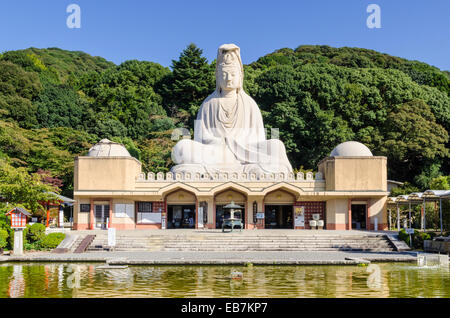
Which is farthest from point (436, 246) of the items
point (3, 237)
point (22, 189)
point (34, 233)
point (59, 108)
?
point (59, 108)

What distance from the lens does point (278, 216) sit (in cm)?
3033

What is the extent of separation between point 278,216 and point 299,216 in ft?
4.43

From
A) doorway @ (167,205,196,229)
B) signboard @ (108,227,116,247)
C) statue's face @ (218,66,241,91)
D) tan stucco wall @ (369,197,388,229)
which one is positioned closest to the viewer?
signboard @ (108,227,116,247)

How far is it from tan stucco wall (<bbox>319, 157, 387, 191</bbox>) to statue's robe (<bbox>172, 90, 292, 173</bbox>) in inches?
135

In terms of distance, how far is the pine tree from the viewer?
53.0m

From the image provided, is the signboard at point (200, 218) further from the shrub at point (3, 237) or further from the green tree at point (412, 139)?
the green tree at point (412, 139)

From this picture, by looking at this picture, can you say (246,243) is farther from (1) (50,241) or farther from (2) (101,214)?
(2) (101,214)

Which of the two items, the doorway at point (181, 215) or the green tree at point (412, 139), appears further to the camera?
the green tree at point (412, 139)

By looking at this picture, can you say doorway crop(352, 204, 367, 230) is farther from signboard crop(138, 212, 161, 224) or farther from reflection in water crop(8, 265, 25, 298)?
reflection in water crop(8, 265, 25, 298)

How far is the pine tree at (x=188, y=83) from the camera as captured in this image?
53000 millimetres

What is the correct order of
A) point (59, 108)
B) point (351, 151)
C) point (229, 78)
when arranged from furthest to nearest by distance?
point (59, 108), point (229, 78), point (351, 151)

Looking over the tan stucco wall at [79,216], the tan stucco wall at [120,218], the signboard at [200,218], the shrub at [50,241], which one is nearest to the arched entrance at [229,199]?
the signboard at [200,218]

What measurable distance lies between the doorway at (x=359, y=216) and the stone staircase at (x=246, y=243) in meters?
5.24

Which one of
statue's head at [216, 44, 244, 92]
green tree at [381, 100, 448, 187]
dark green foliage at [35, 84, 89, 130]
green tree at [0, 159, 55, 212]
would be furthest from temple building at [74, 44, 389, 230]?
dark green foliage at [35, 84, 89, 130]
